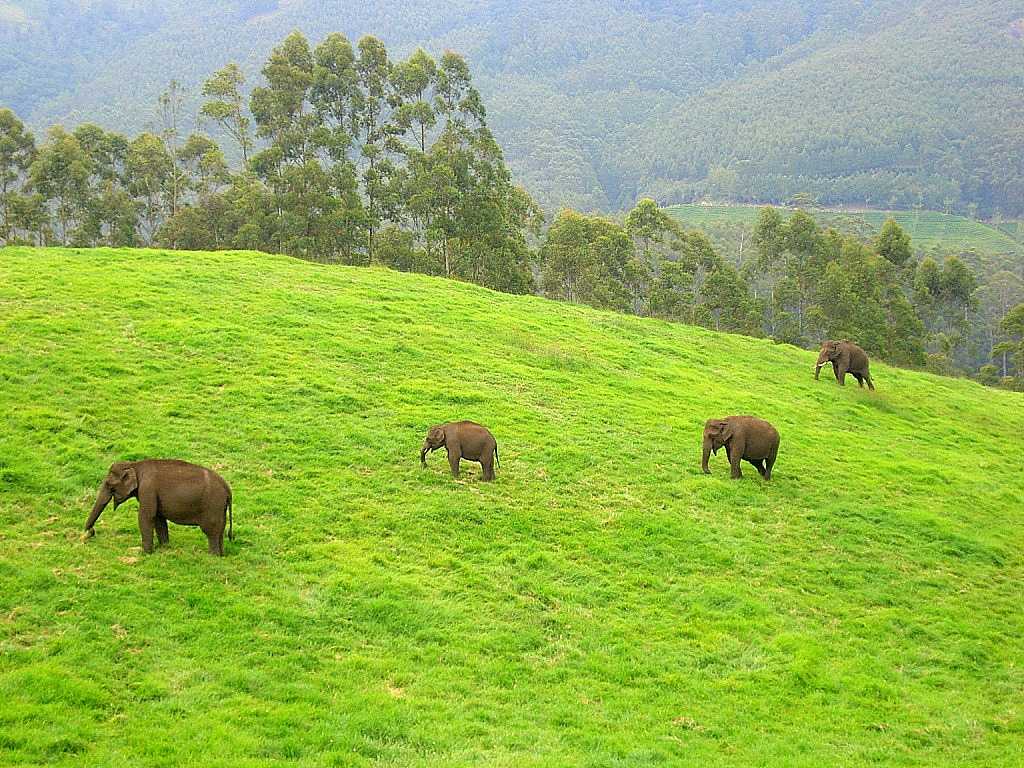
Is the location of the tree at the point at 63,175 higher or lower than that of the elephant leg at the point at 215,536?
higher

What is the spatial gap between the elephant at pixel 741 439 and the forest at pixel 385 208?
3910 cm

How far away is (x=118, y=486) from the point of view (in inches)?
540

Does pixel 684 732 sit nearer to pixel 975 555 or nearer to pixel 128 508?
pixel 128 508

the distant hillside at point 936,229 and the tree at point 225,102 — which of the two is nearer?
the tree at point 225,102

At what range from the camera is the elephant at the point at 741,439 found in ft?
71.2

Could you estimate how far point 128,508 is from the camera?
1555 cm

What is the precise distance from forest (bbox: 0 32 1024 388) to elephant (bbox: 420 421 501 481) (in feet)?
133

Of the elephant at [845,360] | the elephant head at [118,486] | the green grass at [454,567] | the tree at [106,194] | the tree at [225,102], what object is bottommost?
the green grass at [454,567]

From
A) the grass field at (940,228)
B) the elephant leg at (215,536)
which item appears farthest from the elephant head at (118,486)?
the grass field at (940,228)

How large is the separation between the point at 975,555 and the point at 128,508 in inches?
725

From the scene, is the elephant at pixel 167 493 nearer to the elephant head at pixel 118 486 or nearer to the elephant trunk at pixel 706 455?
the elephant head at pixel 118 486

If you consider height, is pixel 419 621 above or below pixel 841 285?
below

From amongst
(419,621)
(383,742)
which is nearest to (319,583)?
(419,621)

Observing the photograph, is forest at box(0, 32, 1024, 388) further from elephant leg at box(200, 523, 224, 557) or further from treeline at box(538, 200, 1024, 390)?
elephant leg at box(200, 523, 224, 557)
